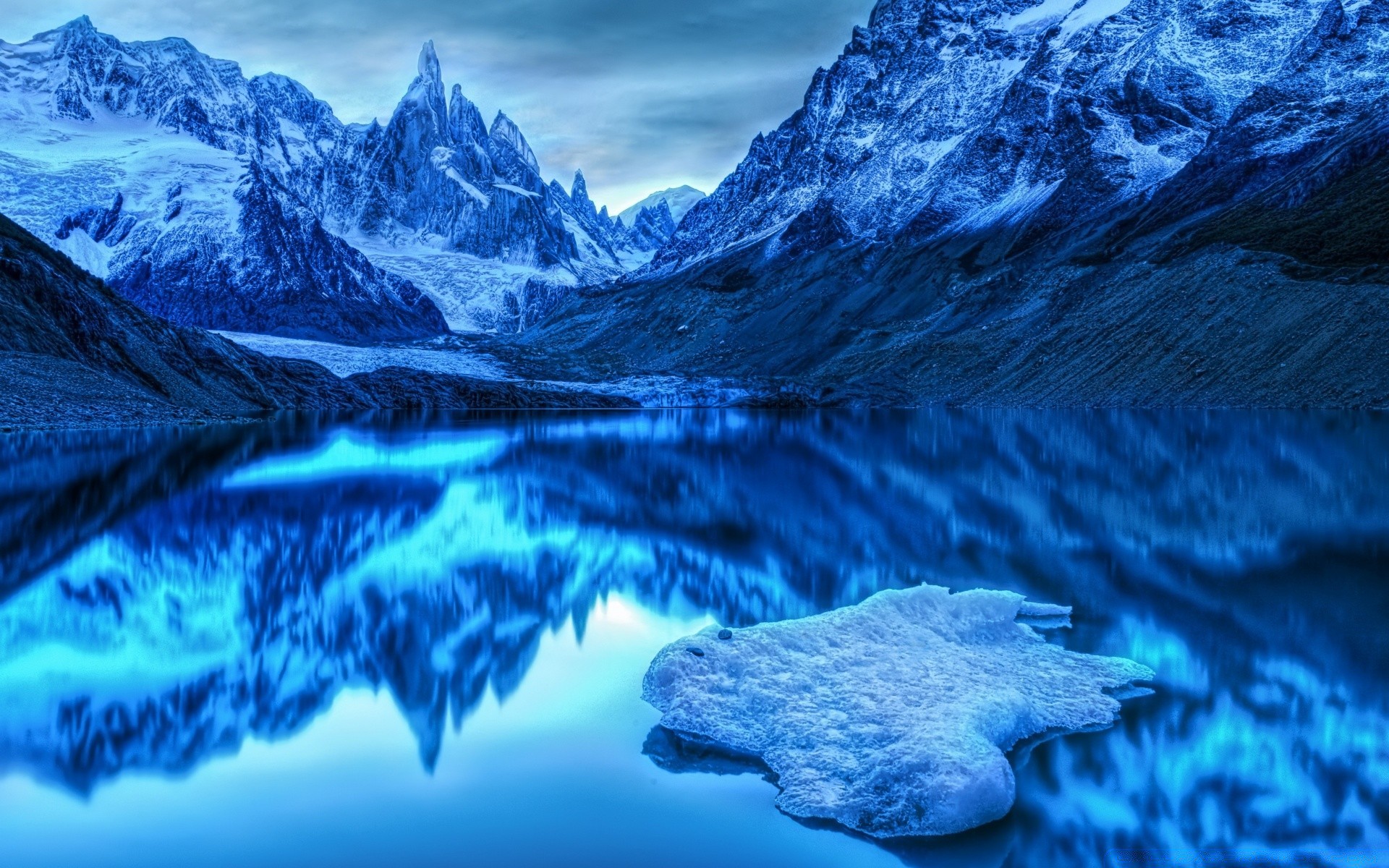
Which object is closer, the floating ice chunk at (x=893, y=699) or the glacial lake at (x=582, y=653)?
the glacial lake at (x=582, y=653)

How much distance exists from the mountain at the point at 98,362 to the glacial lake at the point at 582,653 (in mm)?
31941

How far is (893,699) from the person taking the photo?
35.5 ft

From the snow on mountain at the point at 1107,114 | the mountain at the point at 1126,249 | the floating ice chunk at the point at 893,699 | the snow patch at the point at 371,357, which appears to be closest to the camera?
the floating ice chunk at the point at 893,699

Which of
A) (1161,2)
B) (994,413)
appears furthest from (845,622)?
(1161,2)

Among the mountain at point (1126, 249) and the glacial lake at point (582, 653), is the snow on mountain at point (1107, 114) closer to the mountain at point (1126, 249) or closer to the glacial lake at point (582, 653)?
the mountain at point (1126, 249)

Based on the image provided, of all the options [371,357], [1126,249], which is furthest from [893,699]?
[371,357]

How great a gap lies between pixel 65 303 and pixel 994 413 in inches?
2853

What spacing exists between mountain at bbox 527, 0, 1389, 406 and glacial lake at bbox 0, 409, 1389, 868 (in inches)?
2607

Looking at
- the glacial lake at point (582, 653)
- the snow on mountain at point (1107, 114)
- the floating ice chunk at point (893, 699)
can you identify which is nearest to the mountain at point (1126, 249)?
the snow on mountain at point (1107, 114)

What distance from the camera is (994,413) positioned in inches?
3561

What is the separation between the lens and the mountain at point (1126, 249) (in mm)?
92625

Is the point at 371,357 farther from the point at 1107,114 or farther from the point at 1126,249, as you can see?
the point at 1107,114

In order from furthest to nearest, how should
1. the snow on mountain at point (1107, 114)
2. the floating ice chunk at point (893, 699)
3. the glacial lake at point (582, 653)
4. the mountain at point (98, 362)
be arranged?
1. the snow on mountain at point (1107, 114)
2. the mountain at point (98, 362)
3. the floating ice chunk at point (893, 699)
4. the glacial lake at point (582, 653)

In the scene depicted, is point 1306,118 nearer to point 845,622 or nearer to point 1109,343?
point 1109,343
